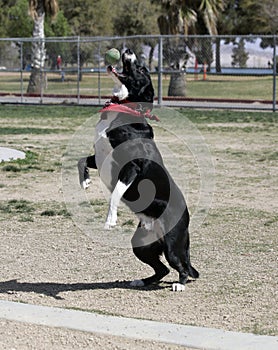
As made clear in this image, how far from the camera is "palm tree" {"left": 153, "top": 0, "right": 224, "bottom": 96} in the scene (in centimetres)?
3019

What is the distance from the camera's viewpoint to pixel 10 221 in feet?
28.3

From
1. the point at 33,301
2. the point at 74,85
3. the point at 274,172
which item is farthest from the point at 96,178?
the point at 74,85

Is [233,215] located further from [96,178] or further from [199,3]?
[199,3]

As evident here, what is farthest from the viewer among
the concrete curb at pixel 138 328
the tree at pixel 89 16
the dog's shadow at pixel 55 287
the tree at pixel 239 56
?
the tree at pixel 89 16

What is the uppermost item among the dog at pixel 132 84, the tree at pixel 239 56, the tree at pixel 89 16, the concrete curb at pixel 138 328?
the tree at pixel 89 16

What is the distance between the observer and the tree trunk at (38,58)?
3005cm

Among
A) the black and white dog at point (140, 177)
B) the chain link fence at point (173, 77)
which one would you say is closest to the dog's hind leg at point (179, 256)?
the black and white dog at point (140, 177)

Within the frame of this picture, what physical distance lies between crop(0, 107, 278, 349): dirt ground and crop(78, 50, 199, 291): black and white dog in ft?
1.10

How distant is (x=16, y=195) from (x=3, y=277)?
12.4ft

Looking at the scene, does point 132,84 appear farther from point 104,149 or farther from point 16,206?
point 16,206

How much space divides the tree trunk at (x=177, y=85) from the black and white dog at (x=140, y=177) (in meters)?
24.6

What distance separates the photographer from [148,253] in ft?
20.0

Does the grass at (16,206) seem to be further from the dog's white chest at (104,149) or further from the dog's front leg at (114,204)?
the dog's front leg at (114,204)

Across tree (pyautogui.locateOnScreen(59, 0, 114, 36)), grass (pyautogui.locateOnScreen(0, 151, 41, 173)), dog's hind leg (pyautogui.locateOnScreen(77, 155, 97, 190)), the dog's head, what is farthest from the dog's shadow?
tree (pyautogui.locateOnScreen(59, 0, 114, 36))
